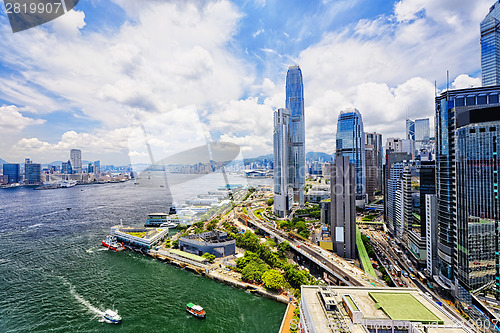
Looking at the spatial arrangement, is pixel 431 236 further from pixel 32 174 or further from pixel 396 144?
pixel 32 174

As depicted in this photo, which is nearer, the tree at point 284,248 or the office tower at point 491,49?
the tree at point 284,248

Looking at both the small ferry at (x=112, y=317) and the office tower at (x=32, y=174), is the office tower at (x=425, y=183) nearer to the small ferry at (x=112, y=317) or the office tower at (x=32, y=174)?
the small ferry at (x=112, y=317)

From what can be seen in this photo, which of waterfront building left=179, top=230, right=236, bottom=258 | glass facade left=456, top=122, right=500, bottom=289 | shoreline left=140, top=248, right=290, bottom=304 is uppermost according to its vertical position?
glass facade left=456, top=122, right=500, bottom=289

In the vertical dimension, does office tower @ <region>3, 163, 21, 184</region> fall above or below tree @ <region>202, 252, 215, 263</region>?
above

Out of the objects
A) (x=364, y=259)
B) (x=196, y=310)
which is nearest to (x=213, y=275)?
(x=196, y=310)

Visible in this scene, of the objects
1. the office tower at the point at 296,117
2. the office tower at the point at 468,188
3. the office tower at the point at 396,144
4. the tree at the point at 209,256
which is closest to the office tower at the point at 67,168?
the office tower at the point at 296,117

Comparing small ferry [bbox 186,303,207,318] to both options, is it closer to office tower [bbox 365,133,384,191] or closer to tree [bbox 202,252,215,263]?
tree [bbox 202,252,215,263]

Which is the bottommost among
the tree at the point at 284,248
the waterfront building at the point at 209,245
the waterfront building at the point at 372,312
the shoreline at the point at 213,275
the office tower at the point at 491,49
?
the shoreline at the point at 213,275

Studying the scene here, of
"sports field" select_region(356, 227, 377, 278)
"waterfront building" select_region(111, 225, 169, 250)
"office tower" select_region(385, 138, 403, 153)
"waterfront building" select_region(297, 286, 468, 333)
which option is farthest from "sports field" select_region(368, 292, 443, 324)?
"office tower" select_region(385, 138, 403, 153)
